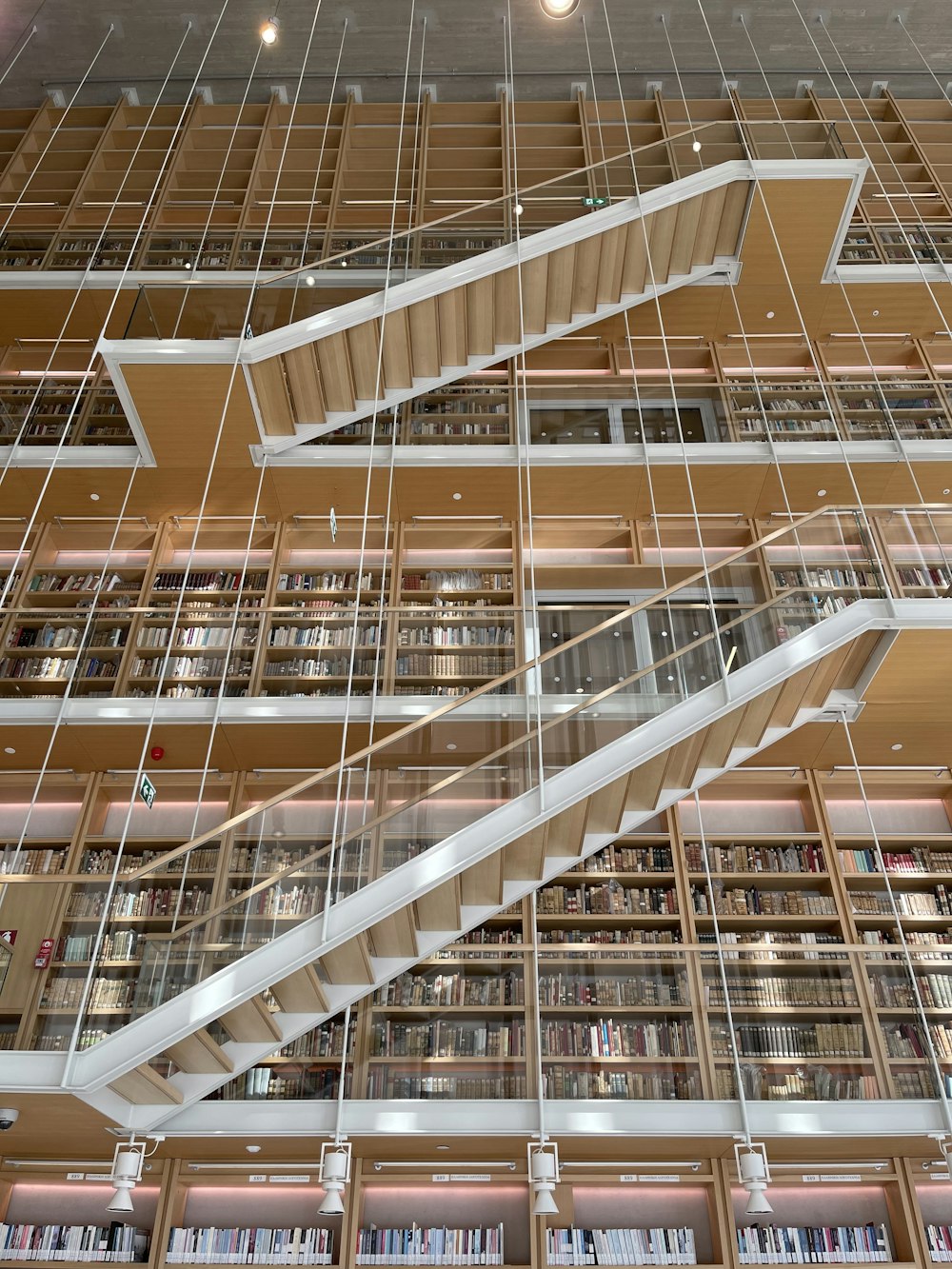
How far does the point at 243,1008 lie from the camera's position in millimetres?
4227

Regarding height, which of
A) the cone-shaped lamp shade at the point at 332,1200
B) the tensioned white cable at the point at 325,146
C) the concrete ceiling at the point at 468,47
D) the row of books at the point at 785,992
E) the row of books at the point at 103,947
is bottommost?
the cone-shaped lamp shade at the point at 332,1200

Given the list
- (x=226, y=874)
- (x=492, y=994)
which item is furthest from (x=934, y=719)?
(x=226, y=874)

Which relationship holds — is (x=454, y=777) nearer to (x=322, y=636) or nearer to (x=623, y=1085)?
(x=623, y=1085)

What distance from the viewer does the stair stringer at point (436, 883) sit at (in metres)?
3.95

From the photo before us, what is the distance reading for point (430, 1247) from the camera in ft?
16.6

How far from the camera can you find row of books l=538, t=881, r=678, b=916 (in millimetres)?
5883

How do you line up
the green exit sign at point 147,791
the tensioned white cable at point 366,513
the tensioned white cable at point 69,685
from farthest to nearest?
the tensioned white cable at point 69,685
the green exit sign at point 147,791
the tensioned white cable at point 366,513

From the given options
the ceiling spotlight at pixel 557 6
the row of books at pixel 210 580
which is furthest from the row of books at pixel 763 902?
the ceiling spotlight at pixel 557 6

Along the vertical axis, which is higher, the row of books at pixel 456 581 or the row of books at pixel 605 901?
the row of books at pixel 456 581

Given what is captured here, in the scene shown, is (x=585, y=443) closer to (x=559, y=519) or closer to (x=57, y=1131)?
(x=559, y=519)

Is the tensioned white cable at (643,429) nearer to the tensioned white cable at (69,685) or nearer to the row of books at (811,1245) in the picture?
the row of books at (811,1245)

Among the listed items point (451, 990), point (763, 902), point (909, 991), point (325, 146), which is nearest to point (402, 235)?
point (325, 146)

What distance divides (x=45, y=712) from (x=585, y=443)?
174 inches

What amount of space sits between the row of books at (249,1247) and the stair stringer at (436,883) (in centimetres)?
106
